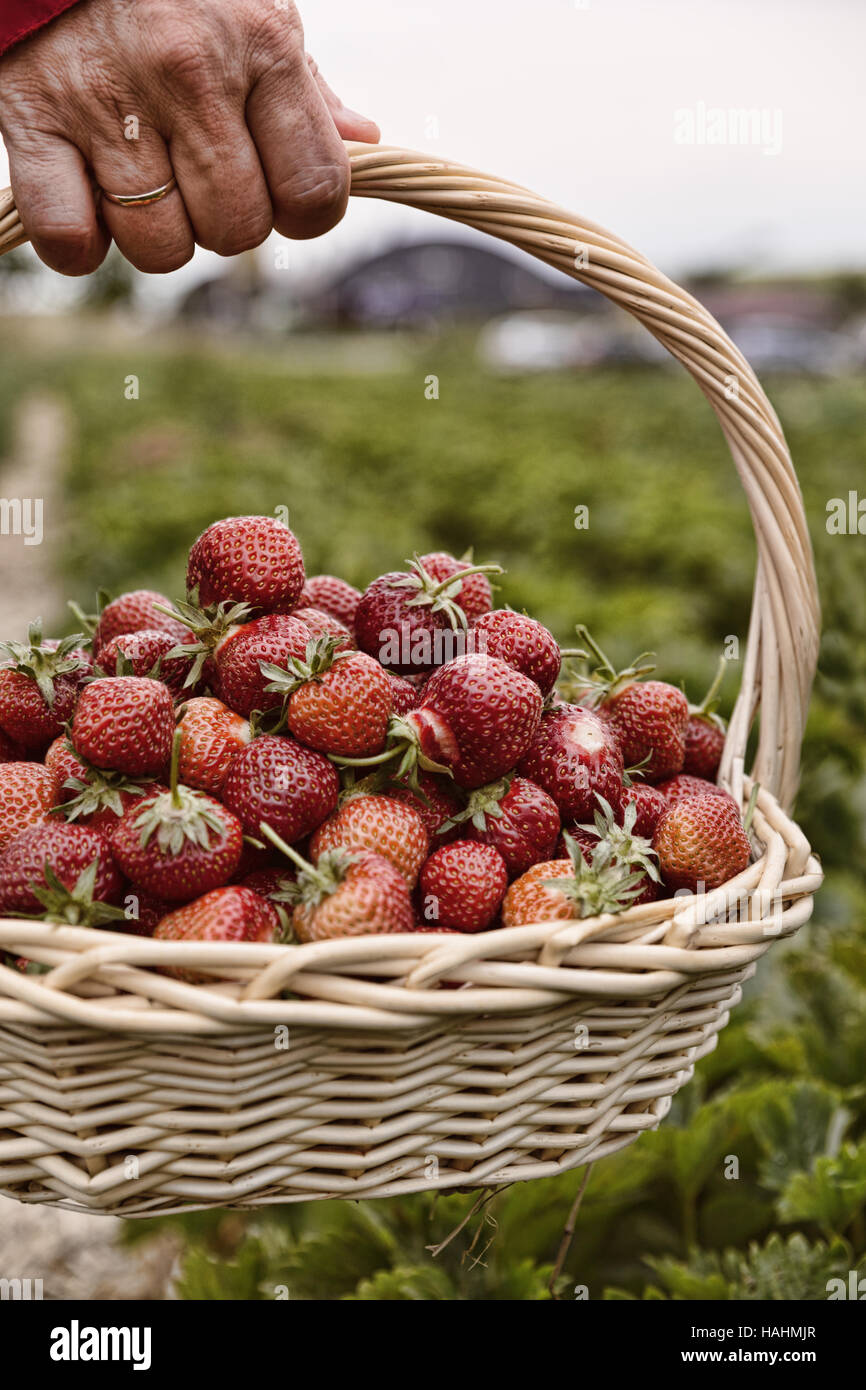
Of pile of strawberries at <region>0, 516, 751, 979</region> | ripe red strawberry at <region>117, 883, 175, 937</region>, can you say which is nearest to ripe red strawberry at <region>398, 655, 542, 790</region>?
pile of strawberries at <region>0, 516, 751, 979</region>

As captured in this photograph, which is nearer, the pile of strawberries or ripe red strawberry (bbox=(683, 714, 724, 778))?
the pile of strawberries

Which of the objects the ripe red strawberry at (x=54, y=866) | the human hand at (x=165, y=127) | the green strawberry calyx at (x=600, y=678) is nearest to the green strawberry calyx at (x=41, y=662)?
the ripe red strawberry at (x=54, y=866)

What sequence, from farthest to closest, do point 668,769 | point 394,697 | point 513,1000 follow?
point 668,769, point 394,697, point 513,1000

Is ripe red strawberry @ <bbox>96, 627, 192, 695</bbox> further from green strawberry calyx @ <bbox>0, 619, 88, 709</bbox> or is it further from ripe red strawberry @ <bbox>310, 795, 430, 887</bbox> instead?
ripe red strawberry @ <bbox>310, 795, 430, 887</bbox>

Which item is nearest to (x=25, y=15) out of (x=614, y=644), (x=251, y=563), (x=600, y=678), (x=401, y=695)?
(x=251, y=563)

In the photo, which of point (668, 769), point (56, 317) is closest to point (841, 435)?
point (668, 769)

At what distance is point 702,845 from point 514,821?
0.22 m

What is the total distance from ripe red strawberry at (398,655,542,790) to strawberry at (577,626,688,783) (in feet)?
0.76

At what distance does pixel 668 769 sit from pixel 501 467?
559 centimetres

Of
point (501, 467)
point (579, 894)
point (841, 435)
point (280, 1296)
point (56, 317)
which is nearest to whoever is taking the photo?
point (579, 894)

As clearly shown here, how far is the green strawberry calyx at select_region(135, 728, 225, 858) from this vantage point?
124 cm

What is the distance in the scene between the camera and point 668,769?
1.65 meters

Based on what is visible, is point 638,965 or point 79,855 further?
point 79,855

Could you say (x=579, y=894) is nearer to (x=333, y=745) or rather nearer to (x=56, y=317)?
(x=333, y=745)
